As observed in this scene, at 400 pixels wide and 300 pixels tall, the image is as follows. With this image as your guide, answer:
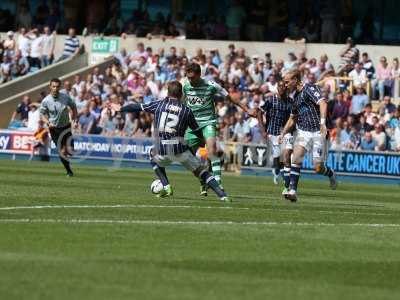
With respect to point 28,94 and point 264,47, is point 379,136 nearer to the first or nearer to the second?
point 264,47

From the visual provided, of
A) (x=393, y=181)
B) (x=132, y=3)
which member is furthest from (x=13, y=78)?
(x=393, y=181)

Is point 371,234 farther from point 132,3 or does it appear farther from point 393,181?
point 132,3

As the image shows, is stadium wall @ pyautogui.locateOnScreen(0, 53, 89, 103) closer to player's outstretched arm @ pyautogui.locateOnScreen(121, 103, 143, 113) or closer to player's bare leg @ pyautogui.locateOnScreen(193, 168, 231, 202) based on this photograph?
Answer: player's outstretched arm @ pyautogui.locateOnScreen(121, 103, 143, 113)

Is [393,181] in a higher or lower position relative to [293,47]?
lower

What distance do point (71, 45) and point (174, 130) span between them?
89.9ft

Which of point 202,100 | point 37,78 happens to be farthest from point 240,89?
point 202,100

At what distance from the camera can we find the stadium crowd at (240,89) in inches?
1371

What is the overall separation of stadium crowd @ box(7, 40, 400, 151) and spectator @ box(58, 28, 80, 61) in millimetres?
2698

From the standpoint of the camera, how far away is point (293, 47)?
132 feet

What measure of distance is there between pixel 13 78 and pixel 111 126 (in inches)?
337

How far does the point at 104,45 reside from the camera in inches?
1804

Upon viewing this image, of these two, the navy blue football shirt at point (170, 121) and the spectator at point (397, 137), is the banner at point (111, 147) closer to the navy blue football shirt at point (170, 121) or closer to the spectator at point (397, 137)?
the spectator at point (397, 137)

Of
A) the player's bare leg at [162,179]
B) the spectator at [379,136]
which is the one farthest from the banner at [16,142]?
the player's bare leg at [162,179]

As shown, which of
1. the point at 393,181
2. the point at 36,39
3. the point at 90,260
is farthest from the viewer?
the point at 36,39
